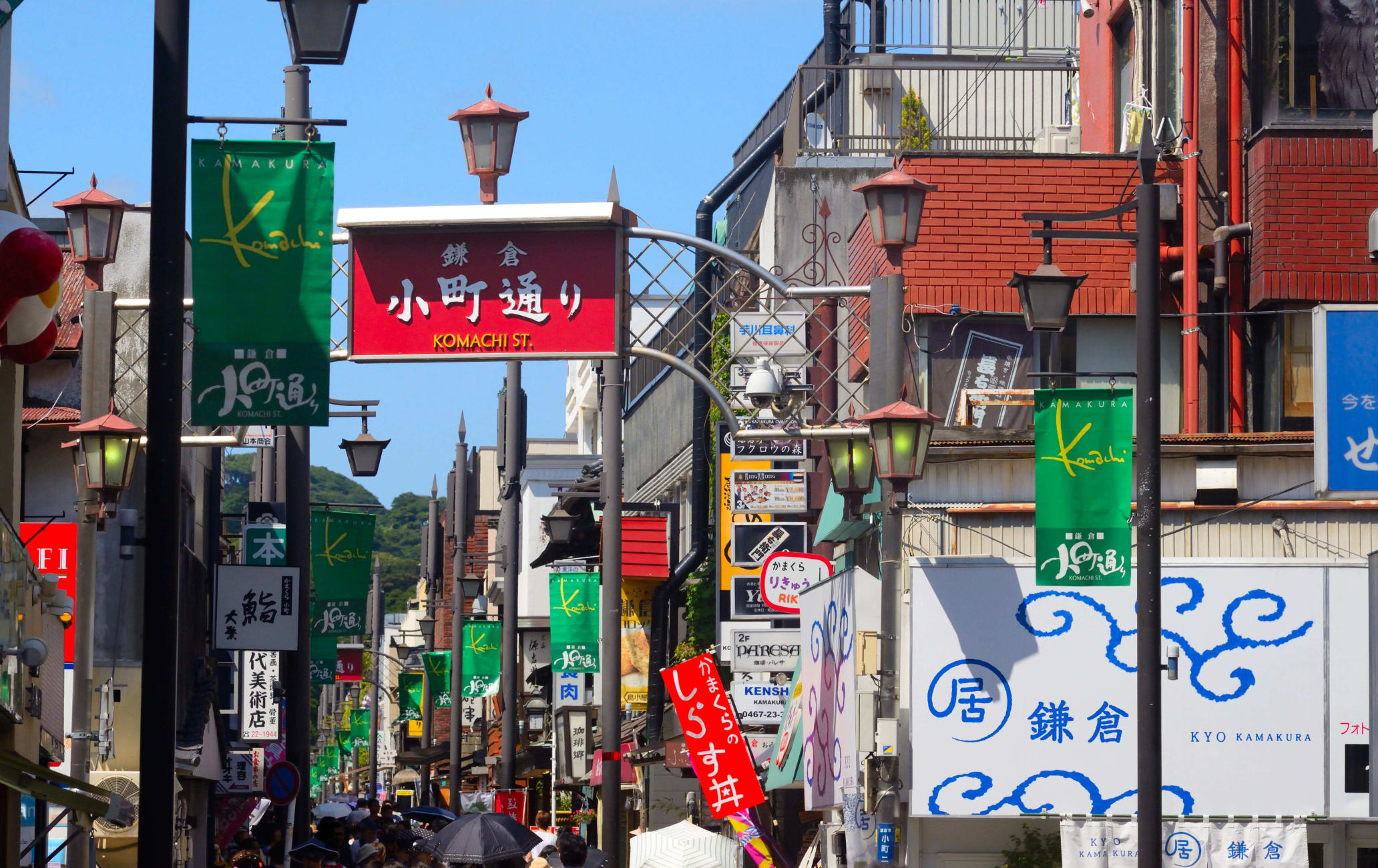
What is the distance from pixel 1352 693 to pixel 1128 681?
2.07 metres

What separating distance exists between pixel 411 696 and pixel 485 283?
56.8 meters

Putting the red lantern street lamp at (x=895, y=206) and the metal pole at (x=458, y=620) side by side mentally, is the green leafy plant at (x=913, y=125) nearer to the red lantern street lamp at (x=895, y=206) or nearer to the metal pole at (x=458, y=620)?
the red lantern street lamp at (x=895, y=206)

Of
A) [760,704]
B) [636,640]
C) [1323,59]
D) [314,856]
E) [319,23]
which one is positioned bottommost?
[314,856]

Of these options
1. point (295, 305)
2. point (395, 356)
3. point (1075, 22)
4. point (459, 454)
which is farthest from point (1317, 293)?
point (459, 454)

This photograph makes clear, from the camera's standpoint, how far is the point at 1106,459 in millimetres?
15188

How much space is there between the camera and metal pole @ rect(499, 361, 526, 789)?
30281 millimetres

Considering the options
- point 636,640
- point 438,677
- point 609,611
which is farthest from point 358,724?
point 609,611

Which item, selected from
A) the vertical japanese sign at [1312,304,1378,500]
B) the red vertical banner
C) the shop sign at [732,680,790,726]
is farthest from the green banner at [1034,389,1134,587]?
the red vertical banner

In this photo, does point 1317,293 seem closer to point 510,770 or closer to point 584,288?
point 584,288

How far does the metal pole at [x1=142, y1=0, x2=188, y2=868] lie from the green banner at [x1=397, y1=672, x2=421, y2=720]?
6083 centimetres

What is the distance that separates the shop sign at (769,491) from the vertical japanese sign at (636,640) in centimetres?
1081

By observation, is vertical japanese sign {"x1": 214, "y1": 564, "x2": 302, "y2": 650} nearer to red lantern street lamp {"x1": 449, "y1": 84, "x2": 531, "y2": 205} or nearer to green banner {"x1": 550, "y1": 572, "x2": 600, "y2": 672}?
red lantern street lamp {"x1": 449, "y1": 84, "x2": 531, "y2": 205}

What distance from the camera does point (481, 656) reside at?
4603cm

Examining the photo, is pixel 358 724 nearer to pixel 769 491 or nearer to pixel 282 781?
pixel 282 781
